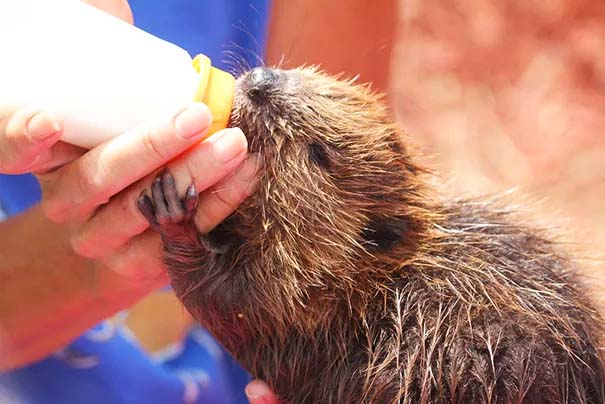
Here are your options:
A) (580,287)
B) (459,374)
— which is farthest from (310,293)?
(580,287)

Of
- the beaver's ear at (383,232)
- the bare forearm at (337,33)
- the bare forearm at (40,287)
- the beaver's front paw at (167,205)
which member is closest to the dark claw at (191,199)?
the beaver's front paw at (167,205)

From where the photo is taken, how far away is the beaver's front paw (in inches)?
37.5

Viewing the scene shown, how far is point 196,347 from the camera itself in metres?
1.73

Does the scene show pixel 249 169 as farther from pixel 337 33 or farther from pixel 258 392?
pixel 337 33

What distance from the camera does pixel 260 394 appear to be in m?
1.14

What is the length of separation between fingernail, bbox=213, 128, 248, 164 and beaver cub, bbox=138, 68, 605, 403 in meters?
0.09

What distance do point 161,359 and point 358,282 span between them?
90 cm

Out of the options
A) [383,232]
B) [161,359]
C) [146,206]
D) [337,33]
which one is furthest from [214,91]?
[161,359]

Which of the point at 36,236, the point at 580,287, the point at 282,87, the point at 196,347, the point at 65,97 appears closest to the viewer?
the point at 65,97

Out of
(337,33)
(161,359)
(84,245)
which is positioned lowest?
(161,359)

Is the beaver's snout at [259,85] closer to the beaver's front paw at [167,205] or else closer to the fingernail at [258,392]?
the beaver's front paw at [167,205]

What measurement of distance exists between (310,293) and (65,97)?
0.43 meters

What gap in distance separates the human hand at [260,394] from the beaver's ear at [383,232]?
0.86 ft

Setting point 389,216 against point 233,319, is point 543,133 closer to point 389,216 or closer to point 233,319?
point 389,216
